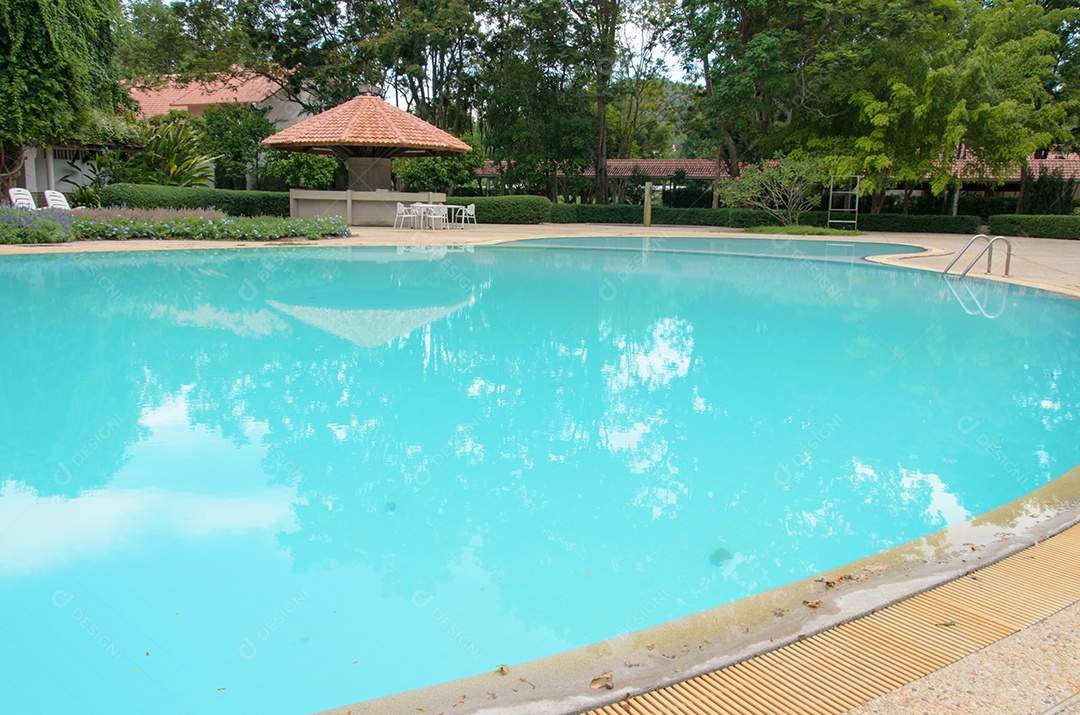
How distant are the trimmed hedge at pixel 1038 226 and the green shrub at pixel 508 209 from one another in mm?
15390

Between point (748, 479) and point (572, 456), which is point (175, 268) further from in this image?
point (748, 479)

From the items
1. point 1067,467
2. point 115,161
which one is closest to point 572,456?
point 1067,467

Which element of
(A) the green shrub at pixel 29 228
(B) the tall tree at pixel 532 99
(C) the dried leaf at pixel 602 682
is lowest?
(C) the dried leaf at pixel 602 682

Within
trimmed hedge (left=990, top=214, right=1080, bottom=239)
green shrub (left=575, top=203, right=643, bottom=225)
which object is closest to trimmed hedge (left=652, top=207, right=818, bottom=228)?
green shrub (left=575, top=203, right=643, bottom=225)

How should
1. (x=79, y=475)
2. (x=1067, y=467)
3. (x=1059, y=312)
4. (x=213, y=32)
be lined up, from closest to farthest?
1. (x=79, y=475)
2. (x=1067, y=467)
3. (x=1059, y=312)
4. (x=213, y=32)

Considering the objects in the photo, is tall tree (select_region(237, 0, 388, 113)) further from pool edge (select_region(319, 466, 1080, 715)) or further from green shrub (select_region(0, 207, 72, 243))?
pool edge (select_region(319, 466, 1080, 715))

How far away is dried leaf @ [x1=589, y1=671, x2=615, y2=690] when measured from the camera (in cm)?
212

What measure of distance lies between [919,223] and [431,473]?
2704 cm

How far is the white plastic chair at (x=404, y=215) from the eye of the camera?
21.2 meters

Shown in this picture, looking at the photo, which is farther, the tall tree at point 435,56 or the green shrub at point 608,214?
the green shrub at point 608,214

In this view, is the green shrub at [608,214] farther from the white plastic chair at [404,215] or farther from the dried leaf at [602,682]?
the dried leaf at [602,682]

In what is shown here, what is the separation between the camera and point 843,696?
2016mm

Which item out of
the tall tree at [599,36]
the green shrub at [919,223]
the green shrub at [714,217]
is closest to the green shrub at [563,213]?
the green shrub at [714,217]

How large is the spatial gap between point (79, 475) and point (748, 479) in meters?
3.53
